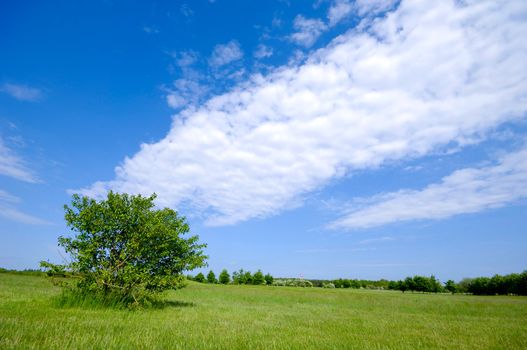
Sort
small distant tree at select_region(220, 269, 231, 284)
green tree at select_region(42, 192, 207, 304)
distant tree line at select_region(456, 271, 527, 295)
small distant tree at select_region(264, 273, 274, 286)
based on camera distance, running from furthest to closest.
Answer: small distant tree at select_region(264, 273, 274, 286) → small distant tree at select_region(220, 269, 231, 284) → distant tree line at select_region(456, 271, 527, 295) → green tree at select_region(42, 192, 207, 304)

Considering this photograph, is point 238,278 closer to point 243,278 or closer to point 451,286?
point 243,278

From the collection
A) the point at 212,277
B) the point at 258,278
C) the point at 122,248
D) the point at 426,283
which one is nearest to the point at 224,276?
the point at 212,277

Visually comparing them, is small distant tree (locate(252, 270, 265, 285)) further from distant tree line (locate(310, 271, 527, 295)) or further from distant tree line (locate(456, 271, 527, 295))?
distant tree line (locate(456, 271, 527, 295))

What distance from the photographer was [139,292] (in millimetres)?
13219

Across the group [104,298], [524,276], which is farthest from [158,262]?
[524,276]

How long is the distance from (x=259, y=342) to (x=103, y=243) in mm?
9453

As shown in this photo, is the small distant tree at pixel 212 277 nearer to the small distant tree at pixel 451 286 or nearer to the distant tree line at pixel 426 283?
the distant tree line at pixel 426 283

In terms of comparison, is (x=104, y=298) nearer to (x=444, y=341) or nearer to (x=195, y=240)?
(x=195, y=240)

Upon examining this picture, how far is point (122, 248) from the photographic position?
13.7 meters

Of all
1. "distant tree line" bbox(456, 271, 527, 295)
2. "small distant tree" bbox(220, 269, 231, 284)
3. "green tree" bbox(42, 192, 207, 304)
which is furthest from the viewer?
"small distant tree" bbox(220, 269, 231, 284)

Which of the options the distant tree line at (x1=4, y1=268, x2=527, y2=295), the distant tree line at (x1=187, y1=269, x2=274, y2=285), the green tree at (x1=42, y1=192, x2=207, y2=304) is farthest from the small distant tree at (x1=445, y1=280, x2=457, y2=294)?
the green tree at (x1=42, y1=192, x2=207, y2=304)

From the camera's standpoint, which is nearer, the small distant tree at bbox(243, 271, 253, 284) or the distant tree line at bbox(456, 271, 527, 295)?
the distant tree line at bbox(456, 271, 527, 295)

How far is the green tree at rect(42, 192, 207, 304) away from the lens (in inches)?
510

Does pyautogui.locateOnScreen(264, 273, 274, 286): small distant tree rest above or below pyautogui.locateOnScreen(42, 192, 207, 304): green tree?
above
